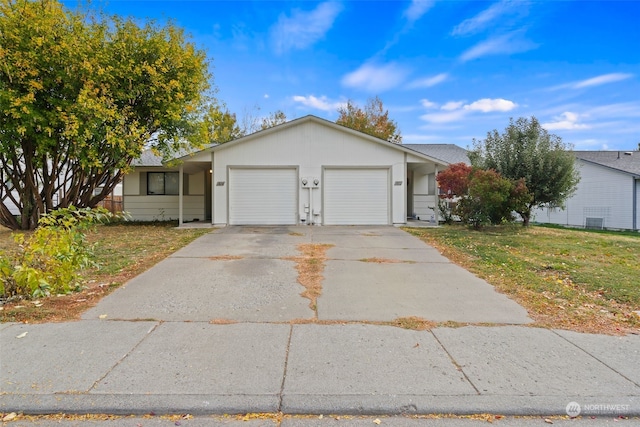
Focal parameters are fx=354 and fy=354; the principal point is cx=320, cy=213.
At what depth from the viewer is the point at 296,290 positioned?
224 inches

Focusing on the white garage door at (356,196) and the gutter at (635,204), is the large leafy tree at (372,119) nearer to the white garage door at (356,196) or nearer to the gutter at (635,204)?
the gutter at (635,204)

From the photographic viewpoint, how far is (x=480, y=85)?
679 inches

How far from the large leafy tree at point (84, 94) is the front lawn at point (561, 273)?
33.3 ft

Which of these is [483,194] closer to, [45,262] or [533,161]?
[533,161]

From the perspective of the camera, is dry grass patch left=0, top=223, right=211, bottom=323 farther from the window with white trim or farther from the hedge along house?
the window with white trim

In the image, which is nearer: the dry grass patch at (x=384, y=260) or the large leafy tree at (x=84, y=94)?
the dry grass patch at (x=384, y=260)

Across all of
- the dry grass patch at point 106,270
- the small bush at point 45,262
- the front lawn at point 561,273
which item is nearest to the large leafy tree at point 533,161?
the front lawn at point 561,273

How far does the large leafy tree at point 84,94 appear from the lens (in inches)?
413

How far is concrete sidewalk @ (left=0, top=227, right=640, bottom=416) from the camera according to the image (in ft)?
8.91

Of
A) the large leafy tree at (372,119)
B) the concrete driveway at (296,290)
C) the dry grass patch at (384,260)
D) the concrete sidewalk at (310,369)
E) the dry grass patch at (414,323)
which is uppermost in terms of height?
the large leafy tree at (372,119)

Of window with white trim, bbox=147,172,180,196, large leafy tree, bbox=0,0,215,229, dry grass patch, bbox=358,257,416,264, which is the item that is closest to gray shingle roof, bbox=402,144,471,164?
window with white trim, bbox=147,172,180,196

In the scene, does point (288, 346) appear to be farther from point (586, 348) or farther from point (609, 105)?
point (609, 105)

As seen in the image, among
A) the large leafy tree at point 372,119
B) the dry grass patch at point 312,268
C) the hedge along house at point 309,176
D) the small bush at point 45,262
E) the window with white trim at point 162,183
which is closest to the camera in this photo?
the small bush at point 45,262

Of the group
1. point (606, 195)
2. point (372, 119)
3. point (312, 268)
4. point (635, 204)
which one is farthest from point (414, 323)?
point (372, 119)
